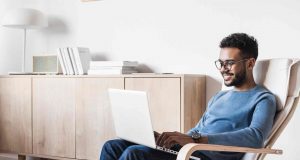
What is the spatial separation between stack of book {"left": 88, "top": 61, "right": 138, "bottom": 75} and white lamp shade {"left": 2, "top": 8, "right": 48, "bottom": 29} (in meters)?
0.63

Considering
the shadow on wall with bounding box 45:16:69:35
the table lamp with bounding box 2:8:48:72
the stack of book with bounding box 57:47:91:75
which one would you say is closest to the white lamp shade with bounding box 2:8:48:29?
the table lamp with bounding box 2:8:48:72

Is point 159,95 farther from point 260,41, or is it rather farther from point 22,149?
point 22,149

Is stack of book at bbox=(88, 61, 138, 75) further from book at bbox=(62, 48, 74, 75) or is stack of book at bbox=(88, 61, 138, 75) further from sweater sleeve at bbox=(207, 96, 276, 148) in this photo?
sweater sleeve at bbox=(207, 96, 276, 148)

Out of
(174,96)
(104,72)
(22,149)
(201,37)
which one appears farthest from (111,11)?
(22,149)

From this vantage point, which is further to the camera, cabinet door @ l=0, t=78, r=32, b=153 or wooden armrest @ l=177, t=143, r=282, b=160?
cabinet door @ l=0, t=78, r=32, b=153

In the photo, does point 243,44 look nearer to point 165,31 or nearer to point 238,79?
point 238,79

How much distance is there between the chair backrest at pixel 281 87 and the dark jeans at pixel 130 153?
37 cm

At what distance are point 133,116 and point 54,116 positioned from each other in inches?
61.3

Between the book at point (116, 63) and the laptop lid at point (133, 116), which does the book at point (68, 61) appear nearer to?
the book at point (116, 63)

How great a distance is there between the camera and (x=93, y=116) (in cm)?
330

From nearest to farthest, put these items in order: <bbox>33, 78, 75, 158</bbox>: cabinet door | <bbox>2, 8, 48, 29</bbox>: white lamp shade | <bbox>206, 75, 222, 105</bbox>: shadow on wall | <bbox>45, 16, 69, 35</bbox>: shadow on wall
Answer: <bbox>206, 75, 222, 105</bbox>: shadow on wall → <bbox>33, 78, 75, 158</bbox>: cabinet door → <bbox>2, 8, 48, 29</bbox>: white lamp shade → <bbox>45, 16, 69, 35</bbox>: shadow on wall

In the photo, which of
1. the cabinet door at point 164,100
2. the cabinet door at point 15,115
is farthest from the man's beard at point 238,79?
the cabinet door at point 15,115

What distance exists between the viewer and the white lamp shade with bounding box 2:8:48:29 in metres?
3.56

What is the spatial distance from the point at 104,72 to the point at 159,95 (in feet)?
1.69
